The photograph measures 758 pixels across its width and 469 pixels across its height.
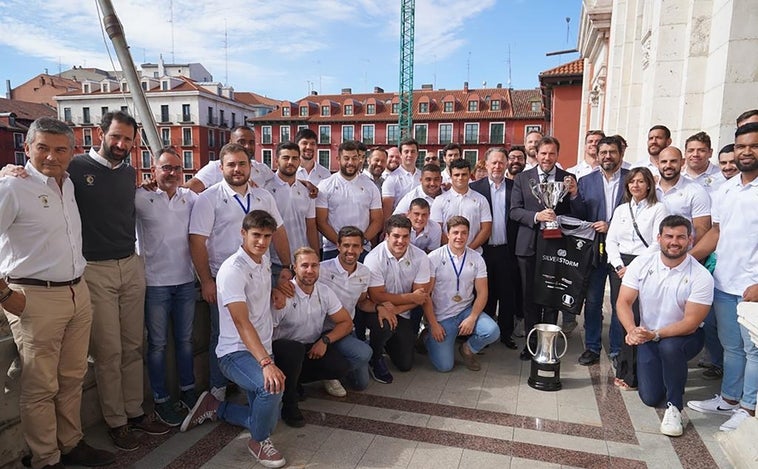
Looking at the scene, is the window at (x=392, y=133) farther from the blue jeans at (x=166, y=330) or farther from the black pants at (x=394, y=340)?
the blue jeans at (x=166, y=330)

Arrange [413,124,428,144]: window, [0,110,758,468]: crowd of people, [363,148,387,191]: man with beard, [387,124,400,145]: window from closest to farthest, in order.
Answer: [0,110,758,468]: crowd of people < [363,148,387,191]: man with beard < [413,124,428,144]: window < [387,124,400,145]: window

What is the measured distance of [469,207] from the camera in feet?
17.7

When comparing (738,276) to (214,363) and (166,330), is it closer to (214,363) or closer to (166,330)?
(214,363)

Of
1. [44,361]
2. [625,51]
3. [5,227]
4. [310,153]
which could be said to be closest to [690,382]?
[310,153]

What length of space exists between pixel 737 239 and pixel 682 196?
→ 84cm

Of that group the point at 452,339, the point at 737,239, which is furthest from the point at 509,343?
the point at 737,239

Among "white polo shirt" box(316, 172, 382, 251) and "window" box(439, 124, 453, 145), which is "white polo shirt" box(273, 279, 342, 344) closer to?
"white polo shirt" box(316, 172, 382, 251)

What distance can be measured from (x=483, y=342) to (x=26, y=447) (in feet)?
12.2

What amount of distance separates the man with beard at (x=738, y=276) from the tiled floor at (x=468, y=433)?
27 centimetres

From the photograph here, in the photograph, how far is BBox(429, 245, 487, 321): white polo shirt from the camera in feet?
16.5

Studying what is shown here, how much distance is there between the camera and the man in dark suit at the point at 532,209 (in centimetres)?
509

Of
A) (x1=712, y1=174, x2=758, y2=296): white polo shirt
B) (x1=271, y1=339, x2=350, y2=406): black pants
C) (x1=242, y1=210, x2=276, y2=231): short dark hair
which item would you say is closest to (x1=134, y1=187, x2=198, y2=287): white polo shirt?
(x1=242, y1=210, x2=276, y2=231): short dark hair

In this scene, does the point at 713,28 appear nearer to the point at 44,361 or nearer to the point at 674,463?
the point at 674,463

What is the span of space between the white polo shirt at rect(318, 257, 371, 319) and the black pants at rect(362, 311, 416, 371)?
1.19 ft
